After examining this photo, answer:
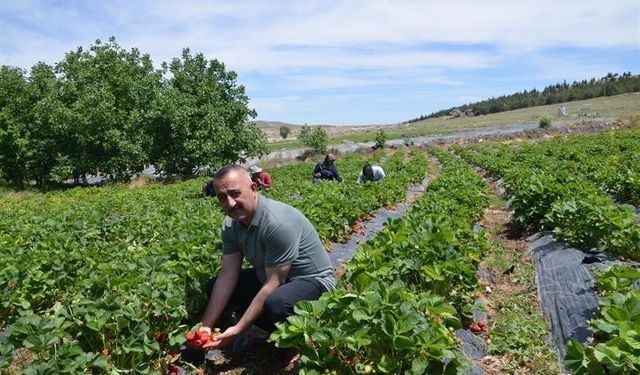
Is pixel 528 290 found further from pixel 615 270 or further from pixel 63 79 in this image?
pixel 63 79

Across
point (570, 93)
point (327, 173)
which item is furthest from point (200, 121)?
point (570, 93)

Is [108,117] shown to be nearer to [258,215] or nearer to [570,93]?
[258,215]

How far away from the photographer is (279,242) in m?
3.54

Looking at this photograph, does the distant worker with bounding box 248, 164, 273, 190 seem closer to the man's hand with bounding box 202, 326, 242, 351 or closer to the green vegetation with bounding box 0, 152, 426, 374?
the green vegetation with bounding box 0, 152, 426, 374

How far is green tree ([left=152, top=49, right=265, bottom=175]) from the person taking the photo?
2516 centimetres

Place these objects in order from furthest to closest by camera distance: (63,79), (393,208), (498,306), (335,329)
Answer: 1. (63,79)
2. (393,208)
3. (498,306)
4. (335,329)

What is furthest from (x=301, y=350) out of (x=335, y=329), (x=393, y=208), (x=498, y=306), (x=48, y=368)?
(x=393, y=208)

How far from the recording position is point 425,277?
13.3 feet

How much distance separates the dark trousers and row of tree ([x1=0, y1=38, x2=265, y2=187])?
71.1ft

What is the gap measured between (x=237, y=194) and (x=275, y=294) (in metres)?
0.78

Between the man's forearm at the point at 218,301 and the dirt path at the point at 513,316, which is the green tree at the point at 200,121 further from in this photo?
the man's forearm at the point at 218,301

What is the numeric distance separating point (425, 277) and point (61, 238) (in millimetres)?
4769

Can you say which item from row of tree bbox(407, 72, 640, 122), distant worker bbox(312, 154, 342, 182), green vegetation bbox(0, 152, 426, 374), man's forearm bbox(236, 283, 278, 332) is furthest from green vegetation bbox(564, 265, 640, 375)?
row of tree bbox(407, 72, 640, 122)

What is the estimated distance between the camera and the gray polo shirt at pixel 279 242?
355cm
